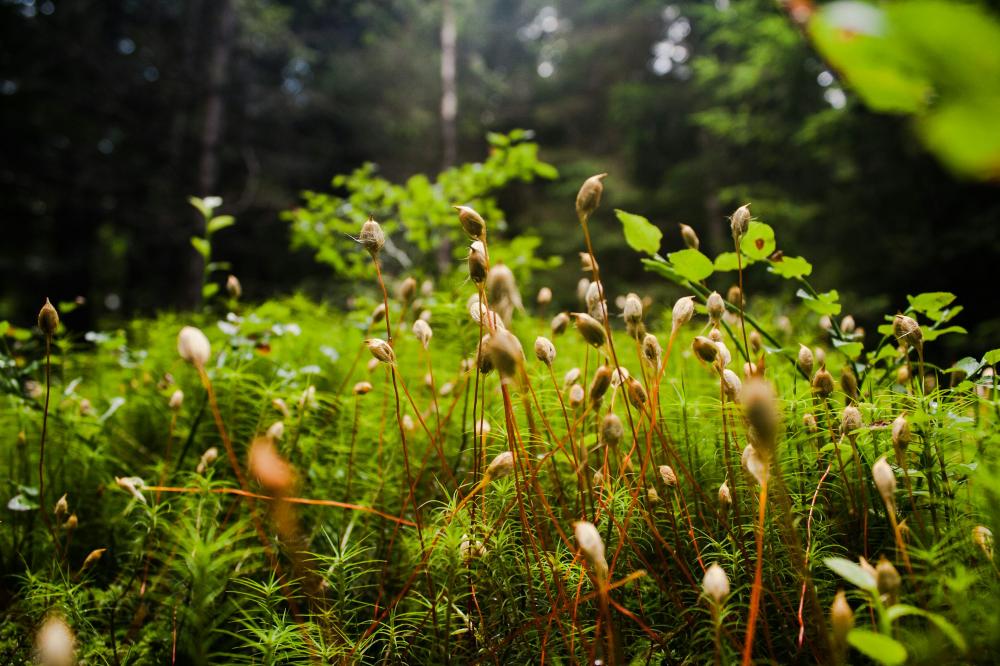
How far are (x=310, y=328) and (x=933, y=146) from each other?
1956mm

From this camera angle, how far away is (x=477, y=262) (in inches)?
28.3

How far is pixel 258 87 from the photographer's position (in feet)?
32.5

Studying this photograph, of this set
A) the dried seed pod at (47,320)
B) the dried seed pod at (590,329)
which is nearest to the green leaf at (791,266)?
the dried seed pod at (590,329)

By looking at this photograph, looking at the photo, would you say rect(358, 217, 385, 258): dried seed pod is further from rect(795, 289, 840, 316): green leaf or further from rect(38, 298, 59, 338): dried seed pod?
rect(795, 289, 840, 316): green leaf

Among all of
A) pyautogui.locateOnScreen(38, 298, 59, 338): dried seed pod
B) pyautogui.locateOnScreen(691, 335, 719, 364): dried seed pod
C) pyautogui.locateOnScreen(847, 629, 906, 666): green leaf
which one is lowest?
pyautogui.locateOnScreen(847, 629, 906, 666): green leaf

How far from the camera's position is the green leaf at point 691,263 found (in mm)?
885

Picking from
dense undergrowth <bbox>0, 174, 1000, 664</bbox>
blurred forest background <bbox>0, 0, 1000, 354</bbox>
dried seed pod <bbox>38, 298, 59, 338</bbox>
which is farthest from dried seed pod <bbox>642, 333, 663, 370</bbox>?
blurred forest background <bbox>0, 0, 1000, 354</bbox>

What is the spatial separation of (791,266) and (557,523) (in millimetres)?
626

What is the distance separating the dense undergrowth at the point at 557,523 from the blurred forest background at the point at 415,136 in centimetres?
456

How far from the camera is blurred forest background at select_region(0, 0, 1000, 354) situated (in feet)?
17.4

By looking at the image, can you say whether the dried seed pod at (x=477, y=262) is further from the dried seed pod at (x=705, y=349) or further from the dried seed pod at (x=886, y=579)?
the dried seed pod at (x=886, y=579)

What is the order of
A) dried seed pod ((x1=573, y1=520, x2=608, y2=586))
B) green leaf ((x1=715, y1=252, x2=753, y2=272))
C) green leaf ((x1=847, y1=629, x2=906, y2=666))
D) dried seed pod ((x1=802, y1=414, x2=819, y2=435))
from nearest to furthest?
green leaf ((x1=847, y1=629, x2=906, y2=666)) < dried seed pod ((x1=573, y1=520, x2=608, y2=586)) < dried seed pod ((x1=802, y1=414, x2=819, y2=435)) < green leaf ((x1=715, y1=252, x2=753, y2=272))

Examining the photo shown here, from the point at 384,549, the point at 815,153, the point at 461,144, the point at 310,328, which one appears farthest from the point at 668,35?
the point at 384,549

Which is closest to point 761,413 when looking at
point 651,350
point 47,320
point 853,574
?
point 853,574
